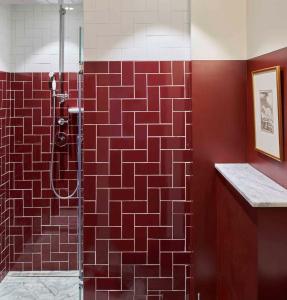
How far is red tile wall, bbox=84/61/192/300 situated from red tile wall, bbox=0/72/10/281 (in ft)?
2.85

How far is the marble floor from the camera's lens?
3316mm

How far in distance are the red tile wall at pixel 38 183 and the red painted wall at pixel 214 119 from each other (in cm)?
121

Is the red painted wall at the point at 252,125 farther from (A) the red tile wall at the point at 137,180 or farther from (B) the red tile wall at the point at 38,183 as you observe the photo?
(B) the red tile wall at the point at 38,183

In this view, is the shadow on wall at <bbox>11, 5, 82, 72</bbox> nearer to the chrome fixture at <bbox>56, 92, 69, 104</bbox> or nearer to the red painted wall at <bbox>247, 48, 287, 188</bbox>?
the chrome fixture at <bbox>56, 92, 69, 104</bbox>

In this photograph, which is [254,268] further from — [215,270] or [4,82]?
[4,82]

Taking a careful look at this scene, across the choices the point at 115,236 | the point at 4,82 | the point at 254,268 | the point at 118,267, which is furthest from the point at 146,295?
the point at 4,82

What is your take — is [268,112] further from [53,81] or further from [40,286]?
[40,286]

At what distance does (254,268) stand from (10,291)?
2.24 meters

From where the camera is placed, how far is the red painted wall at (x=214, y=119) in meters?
2.85

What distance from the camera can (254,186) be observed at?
6.84ft

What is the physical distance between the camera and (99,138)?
2.95 meters

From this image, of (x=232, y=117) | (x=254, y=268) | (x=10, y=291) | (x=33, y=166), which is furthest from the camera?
(x=33, y=166)

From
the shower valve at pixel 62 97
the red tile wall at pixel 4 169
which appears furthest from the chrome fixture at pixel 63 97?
the red tile wall at pixel 4 169

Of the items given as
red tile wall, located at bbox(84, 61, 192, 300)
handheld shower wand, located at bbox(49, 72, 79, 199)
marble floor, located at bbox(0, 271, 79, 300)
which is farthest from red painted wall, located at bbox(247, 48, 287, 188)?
marble floor, located at bbox(0, 271, 79, 300)
